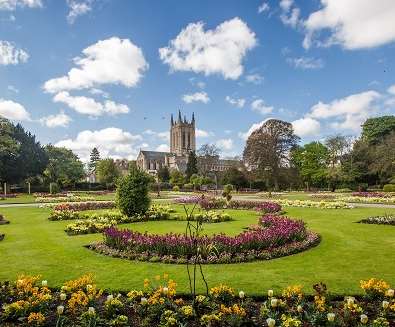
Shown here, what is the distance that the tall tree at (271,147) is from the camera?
2005 inches

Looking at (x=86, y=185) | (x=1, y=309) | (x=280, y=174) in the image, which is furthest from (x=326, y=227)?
(x=86, y=185)

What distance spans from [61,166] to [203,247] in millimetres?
68111

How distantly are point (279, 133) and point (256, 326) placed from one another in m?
50.5

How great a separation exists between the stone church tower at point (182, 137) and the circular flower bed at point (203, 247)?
145375mm

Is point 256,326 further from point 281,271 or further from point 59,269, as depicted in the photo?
point 59,269

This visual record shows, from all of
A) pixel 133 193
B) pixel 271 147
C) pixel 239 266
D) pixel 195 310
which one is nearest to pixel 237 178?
pixel 271 147

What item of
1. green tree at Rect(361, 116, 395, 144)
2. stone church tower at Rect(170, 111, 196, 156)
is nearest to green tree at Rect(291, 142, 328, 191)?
green tree at Rect(361, 116, 395, 144)

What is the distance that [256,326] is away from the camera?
552 cm

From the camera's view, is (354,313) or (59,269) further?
(59,269)

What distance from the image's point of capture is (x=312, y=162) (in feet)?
226

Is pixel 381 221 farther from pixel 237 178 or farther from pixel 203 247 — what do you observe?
pixel 237 178

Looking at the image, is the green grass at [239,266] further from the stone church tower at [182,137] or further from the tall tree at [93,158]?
the stone church tower at [182,137]

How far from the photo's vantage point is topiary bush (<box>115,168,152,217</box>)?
1903 cm

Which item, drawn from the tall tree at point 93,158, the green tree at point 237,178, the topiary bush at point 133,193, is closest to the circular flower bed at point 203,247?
the topiary bush at point 133,193
